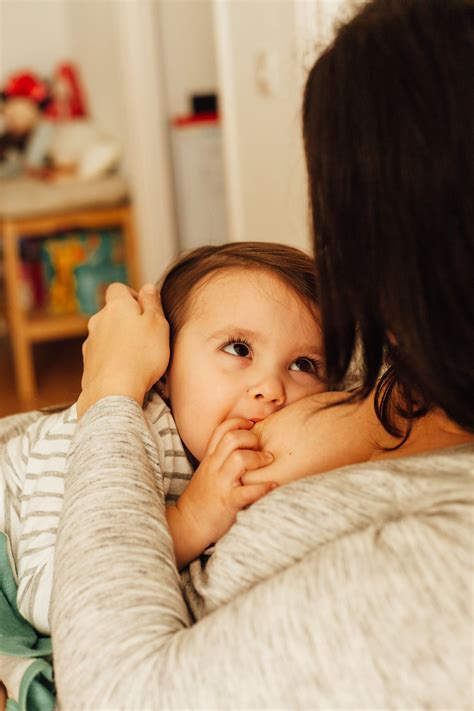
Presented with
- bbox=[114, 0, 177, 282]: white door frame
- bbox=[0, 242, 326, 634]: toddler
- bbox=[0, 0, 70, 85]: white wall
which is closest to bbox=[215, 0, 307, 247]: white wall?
bbox=[114, 0, 177, 282]: white door frame

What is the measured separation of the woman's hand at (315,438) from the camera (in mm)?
847

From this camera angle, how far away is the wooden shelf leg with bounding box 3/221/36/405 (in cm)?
339

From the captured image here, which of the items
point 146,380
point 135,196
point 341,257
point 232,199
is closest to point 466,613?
point 341,257

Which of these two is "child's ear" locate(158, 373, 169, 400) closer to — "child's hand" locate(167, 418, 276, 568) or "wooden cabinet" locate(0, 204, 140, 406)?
"child's hand" locate(167, 418, 276, 568)

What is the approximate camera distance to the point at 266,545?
2.27 feet

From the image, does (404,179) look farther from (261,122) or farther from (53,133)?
(53,133)

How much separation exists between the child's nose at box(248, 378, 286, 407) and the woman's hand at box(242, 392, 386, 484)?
83 millimetres

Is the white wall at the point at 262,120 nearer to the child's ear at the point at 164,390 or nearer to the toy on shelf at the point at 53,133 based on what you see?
the child's ear at the point at 164,390

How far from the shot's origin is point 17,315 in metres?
3.46

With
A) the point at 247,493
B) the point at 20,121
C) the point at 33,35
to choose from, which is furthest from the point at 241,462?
the point at 33,35

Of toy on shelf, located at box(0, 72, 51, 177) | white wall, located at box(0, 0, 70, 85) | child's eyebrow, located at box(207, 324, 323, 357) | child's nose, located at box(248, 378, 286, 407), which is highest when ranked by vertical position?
white wall, located at box(0, 0, 70, 85)

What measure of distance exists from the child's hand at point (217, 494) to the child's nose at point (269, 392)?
0.32ft

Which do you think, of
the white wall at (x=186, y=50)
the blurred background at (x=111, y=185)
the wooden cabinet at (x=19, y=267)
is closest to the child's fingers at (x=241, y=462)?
the blurred background at (x=111, y=185)

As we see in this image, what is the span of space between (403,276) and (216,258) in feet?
1.78
